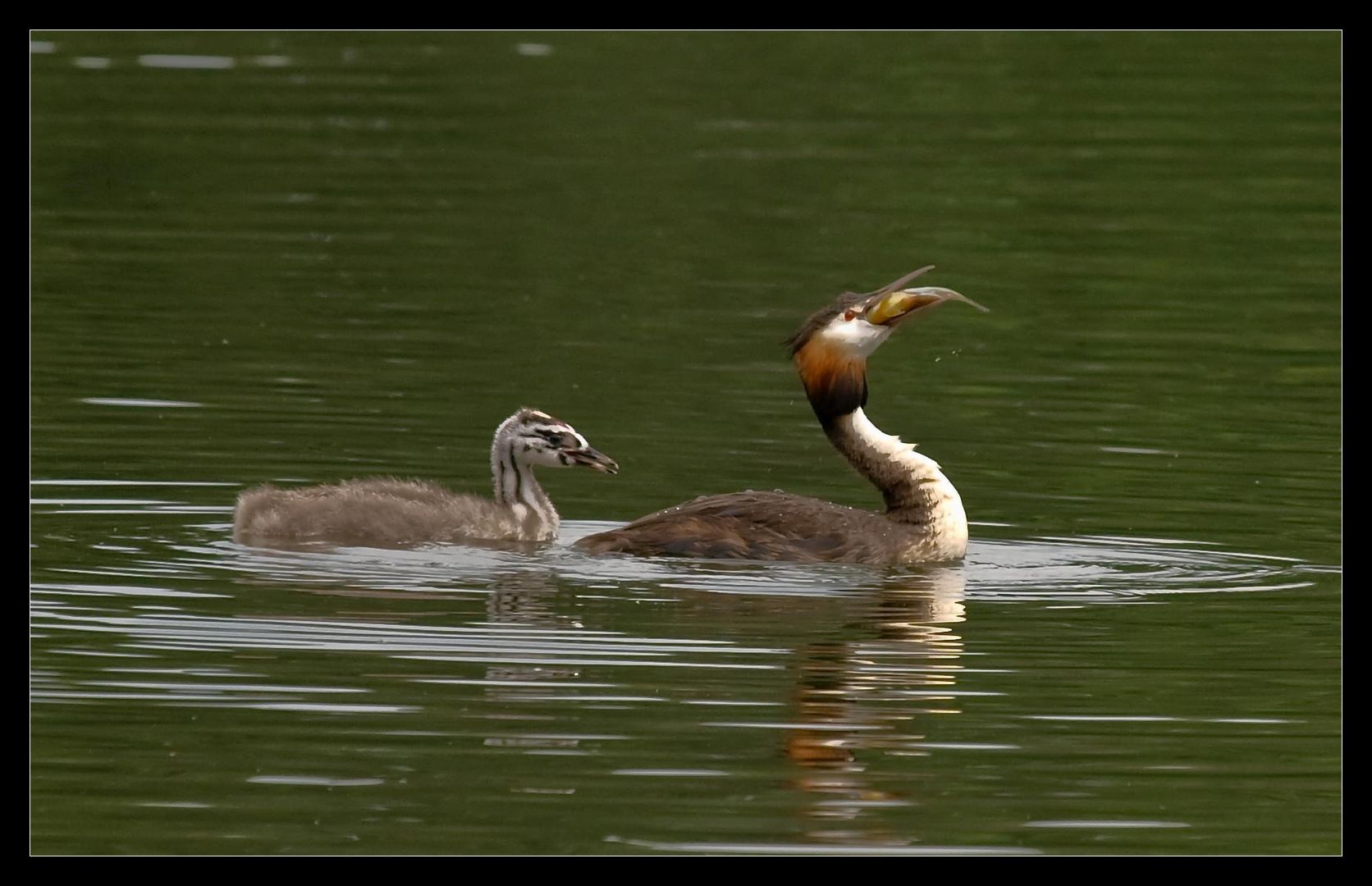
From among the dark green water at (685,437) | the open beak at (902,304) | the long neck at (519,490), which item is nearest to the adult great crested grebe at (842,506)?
the open beak at (902,304)

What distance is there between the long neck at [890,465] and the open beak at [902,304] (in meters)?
0.55

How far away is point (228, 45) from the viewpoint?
36500 mm

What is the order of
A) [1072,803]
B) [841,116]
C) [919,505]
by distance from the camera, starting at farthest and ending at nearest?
[841,116], [919,505], [1072,803]

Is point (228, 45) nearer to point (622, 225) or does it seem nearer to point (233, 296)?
point (622, 225)

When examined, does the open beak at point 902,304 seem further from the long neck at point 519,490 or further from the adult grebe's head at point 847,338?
the long neck at point 519,490

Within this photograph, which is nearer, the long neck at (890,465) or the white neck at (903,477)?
the white neck at (903,477)

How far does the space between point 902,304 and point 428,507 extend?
2656 mm

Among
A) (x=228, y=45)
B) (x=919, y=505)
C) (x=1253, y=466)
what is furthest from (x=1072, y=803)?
(x=228, y=45)

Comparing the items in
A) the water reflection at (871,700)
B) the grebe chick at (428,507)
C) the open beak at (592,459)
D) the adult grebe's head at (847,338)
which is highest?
the adult grebe's head at (847,338)

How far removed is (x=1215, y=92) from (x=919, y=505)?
19.1 m

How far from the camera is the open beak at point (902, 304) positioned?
46.7ft

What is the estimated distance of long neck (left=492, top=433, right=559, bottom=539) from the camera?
14.8 metres

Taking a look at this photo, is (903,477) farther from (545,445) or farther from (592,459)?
(545,445)

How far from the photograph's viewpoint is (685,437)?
17.1m
